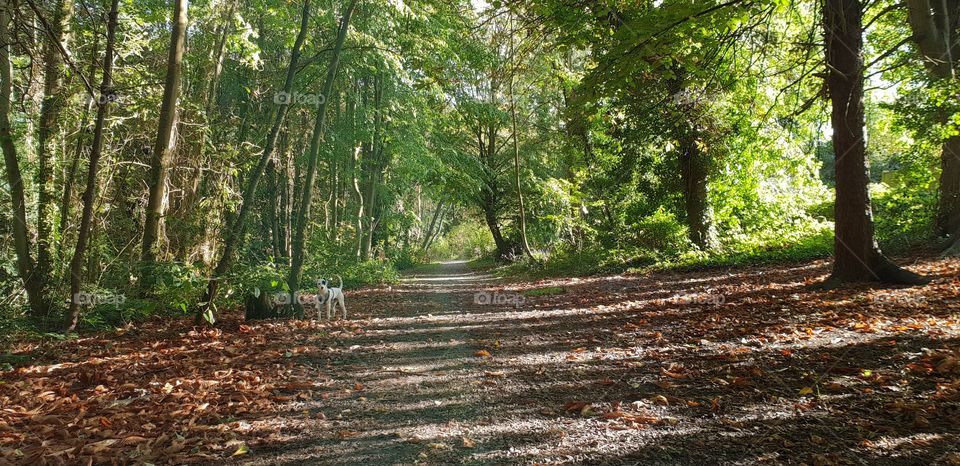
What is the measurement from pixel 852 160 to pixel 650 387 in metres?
5.31

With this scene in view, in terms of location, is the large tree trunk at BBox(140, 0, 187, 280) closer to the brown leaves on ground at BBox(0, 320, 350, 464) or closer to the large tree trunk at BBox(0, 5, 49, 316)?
the brown leaves on ground at BBox(0, 320, 350, 464)

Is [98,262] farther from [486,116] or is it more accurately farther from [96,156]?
[486,116]

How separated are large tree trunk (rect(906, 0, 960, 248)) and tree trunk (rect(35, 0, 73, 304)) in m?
12.6

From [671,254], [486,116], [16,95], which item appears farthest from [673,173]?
[16,95]

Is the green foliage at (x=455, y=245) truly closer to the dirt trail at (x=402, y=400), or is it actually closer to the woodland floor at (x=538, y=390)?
the dirt trail at (x=402, y=400)

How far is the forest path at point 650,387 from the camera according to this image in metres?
2.96

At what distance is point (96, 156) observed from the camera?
6.29 meters

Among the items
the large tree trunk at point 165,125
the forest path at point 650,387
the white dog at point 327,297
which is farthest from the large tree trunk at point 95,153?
the forest path at point 650,387

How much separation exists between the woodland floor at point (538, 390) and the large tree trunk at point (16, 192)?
4.69ft

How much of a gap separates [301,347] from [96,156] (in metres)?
3.75

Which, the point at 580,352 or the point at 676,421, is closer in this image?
the point at 676,421

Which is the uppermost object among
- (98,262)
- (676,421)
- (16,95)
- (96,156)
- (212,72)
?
(212,72)

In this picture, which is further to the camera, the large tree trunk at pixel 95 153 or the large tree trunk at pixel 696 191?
the large tree trunk at pixel 696 191

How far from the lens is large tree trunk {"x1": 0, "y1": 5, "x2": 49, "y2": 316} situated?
21.4ft
